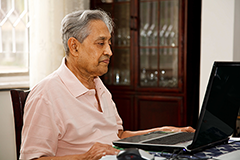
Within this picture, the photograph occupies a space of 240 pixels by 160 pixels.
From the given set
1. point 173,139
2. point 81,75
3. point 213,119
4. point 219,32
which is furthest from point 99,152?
point 219,32

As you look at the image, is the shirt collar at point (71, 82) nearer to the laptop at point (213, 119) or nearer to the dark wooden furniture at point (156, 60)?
the laptop at point (213, 119)

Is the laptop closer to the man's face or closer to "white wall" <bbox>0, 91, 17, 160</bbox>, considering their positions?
the man's face

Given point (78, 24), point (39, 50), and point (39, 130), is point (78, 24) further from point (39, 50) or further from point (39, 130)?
point (39, 50)

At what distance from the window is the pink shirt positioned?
4.18 feet

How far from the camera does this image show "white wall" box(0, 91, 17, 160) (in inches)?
92.4

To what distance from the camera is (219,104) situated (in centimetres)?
90

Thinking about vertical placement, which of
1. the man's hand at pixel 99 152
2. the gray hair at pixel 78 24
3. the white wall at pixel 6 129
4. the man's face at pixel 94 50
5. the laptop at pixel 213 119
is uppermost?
the gray hair at pixel 78 24

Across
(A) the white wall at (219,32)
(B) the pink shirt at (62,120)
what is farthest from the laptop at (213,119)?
(A) the white wall at (219,32)

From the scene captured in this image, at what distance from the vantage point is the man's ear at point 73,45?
1360 mm

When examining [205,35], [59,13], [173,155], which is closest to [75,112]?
[173,155]

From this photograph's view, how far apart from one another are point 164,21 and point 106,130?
6.50 feet

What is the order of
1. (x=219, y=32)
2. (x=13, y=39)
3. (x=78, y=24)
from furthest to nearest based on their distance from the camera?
(x=219, y=32), (x=13, y=39), (x=78, y=24)

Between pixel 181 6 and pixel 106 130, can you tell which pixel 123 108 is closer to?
pixel 181 6

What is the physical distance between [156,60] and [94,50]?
1.85 meters
